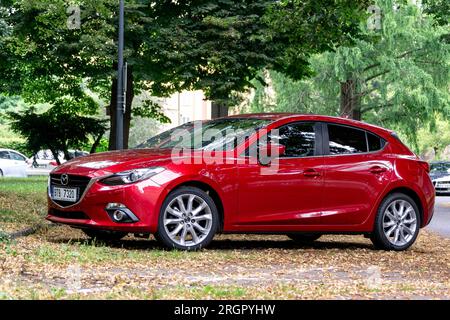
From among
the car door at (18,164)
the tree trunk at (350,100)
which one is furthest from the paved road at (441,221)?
the car door at (18,164)

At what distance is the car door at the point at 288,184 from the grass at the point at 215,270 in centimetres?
44

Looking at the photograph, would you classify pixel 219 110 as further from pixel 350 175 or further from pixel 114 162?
pixel 114 162

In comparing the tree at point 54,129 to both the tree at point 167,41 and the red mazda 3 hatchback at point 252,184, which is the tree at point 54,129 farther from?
the red mazda 3 hatchback at point 252,184

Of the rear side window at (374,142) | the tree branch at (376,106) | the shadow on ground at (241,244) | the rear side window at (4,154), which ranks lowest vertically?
the shadow on ground at (241,244)

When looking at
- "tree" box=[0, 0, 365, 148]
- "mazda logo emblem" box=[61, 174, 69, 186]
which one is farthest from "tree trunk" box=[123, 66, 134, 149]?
"mazda logo emblem" box=[61, 174, 69, 186]

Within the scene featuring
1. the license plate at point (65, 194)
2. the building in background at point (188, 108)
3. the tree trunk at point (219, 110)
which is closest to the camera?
the license plate at point (65, 194)

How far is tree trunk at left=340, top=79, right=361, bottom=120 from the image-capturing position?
1672 inches

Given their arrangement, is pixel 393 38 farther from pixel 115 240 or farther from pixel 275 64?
pixel 115 240

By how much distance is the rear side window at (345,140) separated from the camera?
12.2 meters

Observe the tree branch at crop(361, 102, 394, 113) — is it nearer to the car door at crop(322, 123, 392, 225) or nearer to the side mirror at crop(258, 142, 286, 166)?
the car door at crop(322, 123, 392, 225)

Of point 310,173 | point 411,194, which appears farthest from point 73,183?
point 411,194

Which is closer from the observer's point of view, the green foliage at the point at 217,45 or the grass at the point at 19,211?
the grass at the point at 19,211
